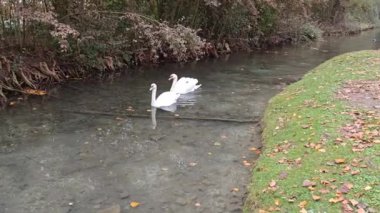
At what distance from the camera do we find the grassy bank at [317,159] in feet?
18.6

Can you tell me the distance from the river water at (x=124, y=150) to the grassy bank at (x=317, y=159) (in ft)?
1.48

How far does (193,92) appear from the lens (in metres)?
13.3

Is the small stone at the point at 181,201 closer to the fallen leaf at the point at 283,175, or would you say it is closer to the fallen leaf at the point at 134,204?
the fallen leaf at the point at 134,204

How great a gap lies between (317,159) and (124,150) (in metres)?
3.44

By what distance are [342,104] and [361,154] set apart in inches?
110

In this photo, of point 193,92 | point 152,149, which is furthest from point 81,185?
point 193,92

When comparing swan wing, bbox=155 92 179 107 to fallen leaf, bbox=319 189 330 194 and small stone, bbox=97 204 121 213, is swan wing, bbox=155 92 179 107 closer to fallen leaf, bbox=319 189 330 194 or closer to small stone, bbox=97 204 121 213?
small stone, bbox=97 204 121 213

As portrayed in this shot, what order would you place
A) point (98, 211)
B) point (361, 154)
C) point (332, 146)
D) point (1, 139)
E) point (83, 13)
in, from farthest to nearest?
point (83, 13), point (1, 139), point (332, 146), point (361, 154), point (98, 211)

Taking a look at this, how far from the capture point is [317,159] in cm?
674

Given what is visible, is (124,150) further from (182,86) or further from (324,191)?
(182,86)

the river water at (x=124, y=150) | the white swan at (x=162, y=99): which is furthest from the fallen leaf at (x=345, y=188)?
the white swan at (x=162, y=99)

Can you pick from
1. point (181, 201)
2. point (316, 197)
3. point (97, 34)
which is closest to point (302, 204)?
point (316, 197)

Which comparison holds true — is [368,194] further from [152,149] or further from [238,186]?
→ [152,149]

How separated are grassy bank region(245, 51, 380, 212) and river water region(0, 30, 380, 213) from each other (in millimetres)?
452
